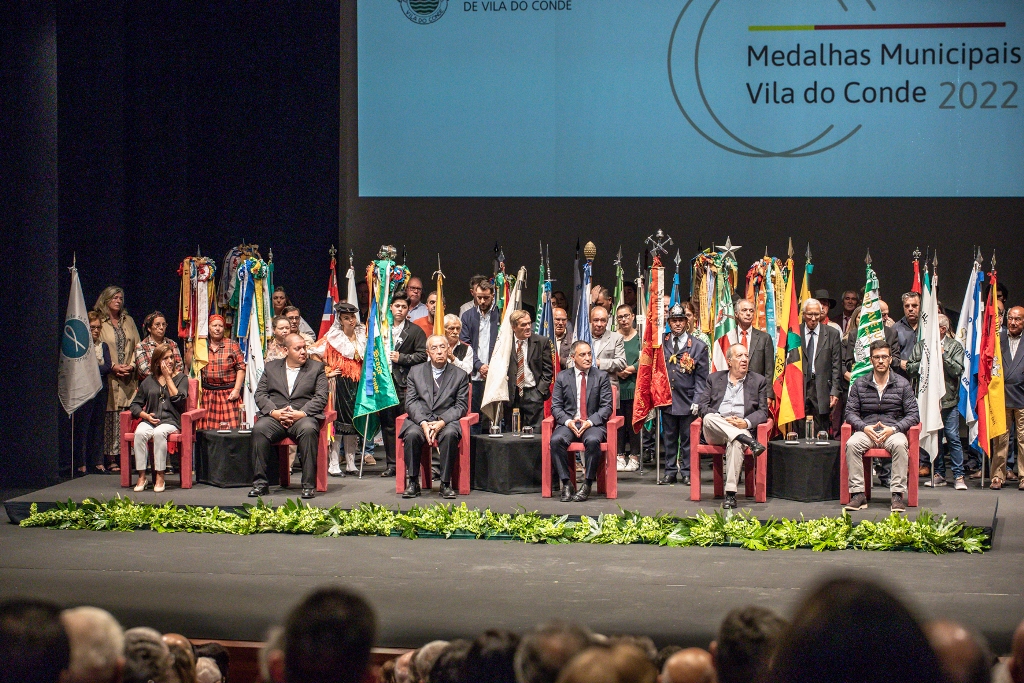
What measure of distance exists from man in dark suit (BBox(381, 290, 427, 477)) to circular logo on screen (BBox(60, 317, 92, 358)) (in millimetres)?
2231

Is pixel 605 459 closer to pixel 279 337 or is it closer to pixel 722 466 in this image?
pixel 722 466

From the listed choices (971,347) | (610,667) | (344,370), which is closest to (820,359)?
(971,347)

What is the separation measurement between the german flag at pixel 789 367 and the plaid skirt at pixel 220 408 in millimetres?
3920

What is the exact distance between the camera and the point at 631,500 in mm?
7312

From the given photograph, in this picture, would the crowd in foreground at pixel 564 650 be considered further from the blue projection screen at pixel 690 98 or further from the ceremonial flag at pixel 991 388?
the blue projection screen at pixel 690 98

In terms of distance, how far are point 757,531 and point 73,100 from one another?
6.51 metres

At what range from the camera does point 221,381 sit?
828 cm

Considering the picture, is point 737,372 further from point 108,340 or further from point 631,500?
point 108,340

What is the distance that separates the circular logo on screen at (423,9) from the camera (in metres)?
9.89

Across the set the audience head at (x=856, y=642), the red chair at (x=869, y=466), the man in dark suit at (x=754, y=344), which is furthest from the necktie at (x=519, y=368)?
the audience head at (x=856, y=642)

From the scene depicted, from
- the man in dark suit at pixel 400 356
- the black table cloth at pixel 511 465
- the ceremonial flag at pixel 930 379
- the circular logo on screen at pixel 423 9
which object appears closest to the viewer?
the black table cloth at pixel 511 465

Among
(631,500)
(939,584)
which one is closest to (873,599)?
(939,584)

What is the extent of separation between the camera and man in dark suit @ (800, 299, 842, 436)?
8562mm

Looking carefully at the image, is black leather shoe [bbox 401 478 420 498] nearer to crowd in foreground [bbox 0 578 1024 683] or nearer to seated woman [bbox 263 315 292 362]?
seated woman [bbox 263 315 292 362]
